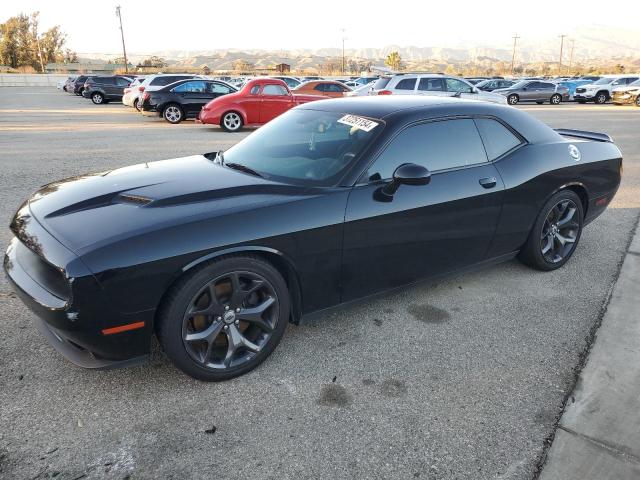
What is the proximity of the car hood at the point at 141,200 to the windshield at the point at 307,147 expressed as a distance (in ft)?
0.60

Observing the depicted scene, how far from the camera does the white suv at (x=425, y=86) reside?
55.2 ft

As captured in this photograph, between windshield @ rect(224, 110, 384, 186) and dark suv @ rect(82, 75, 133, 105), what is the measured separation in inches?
950

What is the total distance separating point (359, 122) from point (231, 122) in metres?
11.2

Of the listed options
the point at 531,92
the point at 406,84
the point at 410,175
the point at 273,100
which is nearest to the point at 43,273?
the point at 410,175

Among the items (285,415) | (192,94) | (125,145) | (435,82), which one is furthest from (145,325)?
(435,82)

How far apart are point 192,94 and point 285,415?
15.4 meters

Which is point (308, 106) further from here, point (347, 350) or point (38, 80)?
point (38, 80)

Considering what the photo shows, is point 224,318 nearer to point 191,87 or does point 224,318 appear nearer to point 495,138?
point 495,138

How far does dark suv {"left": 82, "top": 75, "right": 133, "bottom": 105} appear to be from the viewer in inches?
971

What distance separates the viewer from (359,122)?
3377 millimetres

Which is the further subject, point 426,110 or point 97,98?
point 97,98

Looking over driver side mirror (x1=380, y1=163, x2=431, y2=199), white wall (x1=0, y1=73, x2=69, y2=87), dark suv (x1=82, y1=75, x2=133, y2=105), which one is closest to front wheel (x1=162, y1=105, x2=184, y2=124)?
dark suv (x1=82, y1=75, x2=133, y2=105)

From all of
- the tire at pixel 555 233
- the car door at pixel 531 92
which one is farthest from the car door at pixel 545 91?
the tire at pixel 555 233

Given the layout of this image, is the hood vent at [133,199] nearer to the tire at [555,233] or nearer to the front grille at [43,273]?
the front grille at [43,273]
